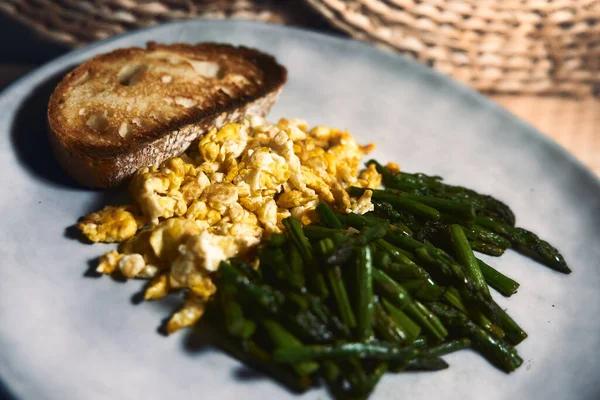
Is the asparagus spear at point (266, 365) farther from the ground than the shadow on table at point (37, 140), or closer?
closer

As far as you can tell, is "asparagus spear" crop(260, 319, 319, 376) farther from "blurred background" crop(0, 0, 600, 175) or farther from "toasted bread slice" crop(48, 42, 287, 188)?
"blurred background" crop(0, 0, 600, 175)

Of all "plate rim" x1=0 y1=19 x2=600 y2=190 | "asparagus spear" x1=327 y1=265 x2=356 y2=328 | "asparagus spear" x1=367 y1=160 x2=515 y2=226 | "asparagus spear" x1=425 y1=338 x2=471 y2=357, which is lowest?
"asparagus spear" x1=425 y1=338 x2=471 y2=357

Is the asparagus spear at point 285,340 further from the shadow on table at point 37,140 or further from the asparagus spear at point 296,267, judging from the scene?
the shadow on table at point 37,140

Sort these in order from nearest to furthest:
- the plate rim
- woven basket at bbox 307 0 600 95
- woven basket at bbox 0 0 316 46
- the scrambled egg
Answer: the scrambled egg < the plate rim < woven basket at bbox 0 0 316 46 < woven basket at bbox 307 0 600 95

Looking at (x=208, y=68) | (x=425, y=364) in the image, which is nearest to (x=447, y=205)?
(x=425, y=364)

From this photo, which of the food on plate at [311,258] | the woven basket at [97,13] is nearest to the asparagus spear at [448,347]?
the food on plate at [311,258]

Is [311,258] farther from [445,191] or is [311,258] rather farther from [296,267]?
[445,191]

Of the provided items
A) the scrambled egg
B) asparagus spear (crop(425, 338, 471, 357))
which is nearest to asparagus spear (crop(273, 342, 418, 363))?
asparagus spear (crop(425, 338, 471, 357))
